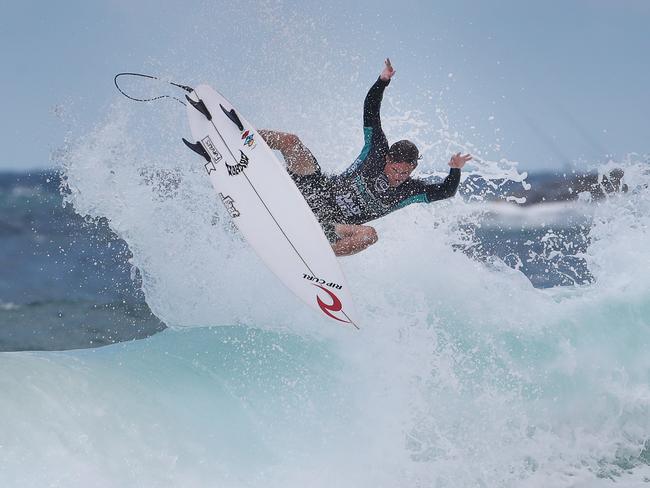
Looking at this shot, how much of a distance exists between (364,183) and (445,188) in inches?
24.7

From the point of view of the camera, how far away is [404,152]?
5.59 meters

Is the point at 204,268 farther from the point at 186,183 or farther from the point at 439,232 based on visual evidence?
the point at 439,232

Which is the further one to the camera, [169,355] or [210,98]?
[169,355]

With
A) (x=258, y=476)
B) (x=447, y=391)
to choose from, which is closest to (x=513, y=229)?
(x=447, y=391)

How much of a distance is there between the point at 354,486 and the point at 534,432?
207cm

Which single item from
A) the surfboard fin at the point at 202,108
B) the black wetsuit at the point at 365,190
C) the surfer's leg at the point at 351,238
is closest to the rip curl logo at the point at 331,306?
the surfer's leg at the point at 351,238

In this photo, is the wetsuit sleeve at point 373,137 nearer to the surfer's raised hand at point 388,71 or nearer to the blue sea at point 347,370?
the surfer's raised hand at point 388,71

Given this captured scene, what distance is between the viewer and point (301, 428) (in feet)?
20.9

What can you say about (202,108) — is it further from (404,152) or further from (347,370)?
(347,370)

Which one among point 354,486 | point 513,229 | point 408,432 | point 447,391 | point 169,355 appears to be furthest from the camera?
point 513,229

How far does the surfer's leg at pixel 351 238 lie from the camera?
A: 600cm

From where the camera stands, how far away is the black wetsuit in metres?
5.73

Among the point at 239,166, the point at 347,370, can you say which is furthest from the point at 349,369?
the point at 239,166

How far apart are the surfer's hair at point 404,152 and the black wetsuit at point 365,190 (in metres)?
0.10
